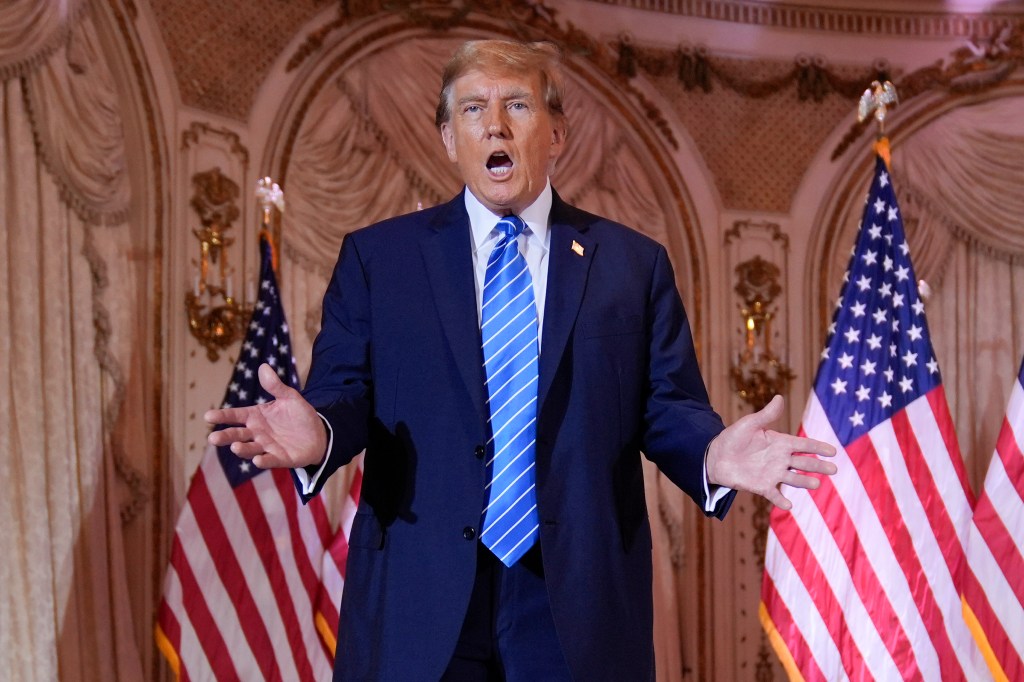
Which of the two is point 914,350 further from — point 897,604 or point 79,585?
point 79,585

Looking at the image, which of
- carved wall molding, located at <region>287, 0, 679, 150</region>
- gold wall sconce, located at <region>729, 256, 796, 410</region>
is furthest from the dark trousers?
gold wall sconce, located at <region>729, 256, 796, 410</region>

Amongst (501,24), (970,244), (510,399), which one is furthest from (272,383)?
(970,244)

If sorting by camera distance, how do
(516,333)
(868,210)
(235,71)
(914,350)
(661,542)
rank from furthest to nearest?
(661,542) → (235,71) → (868,210) → (914,350) → (516,333)

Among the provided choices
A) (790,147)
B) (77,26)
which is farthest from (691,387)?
(790,147)

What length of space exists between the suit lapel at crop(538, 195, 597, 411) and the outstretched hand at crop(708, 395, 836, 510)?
0.32 m

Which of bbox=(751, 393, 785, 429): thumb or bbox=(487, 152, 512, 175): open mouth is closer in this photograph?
bbox=(751, 393, 785, 429): thumb

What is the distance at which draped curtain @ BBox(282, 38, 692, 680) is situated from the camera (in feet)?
19.8

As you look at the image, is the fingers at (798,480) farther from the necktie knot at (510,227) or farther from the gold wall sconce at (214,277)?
the gold wall sconce at (214,277)

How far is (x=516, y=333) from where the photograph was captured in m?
2.19

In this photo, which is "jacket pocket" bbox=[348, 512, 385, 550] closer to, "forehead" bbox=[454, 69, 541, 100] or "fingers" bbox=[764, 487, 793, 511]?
"fingers" bbox=[764, 487, 793, 511]

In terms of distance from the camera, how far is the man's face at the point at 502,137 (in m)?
2.33

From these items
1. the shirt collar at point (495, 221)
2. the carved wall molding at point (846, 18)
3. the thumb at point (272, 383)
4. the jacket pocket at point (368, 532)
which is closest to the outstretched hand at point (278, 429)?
the thumb at point (272, 383)

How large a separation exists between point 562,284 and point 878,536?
2739 mm

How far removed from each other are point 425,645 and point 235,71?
171 inches
